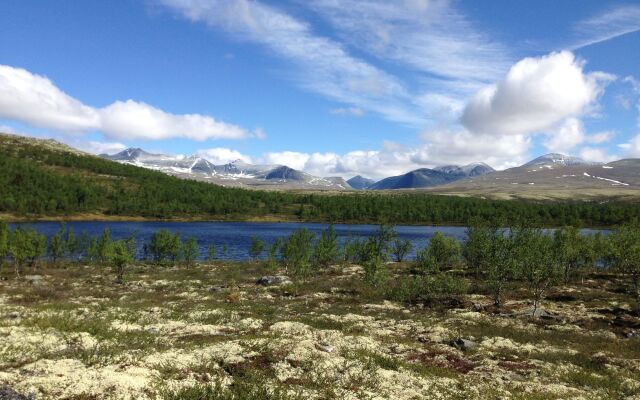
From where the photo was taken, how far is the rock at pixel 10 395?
594 inches

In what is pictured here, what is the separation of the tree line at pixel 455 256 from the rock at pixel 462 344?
19291 millimetres

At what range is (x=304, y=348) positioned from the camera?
25.6 m

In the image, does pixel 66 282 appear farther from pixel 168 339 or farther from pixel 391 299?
pixel 391 299

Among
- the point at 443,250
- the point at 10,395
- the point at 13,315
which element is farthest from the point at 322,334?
the point at 443,250

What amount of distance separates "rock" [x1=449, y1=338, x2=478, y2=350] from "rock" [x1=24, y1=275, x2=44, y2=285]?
54813 mm

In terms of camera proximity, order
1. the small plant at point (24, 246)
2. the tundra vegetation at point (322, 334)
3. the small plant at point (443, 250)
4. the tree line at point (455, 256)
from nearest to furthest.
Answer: the tundra vegetation at point (322, 334)
the tree line at point (455, 256)
the small plant at point (24, 246)
the small plant at point (443, 250)

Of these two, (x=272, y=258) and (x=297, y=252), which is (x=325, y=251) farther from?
(x=272, y=258)

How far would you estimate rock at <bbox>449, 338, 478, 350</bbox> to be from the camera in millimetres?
29847

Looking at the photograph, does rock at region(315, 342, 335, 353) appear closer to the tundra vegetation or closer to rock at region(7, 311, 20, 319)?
the tundra vegetation

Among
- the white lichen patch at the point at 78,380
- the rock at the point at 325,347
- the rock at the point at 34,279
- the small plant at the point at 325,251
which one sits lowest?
the rock at the point at 34,279

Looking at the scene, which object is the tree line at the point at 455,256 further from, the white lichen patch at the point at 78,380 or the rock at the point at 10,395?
the rock at the point at 10,395

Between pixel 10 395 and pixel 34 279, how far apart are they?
5358 cm

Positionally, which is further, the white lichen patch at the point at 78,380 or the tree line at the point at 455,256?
the tree line at the point at 455,256

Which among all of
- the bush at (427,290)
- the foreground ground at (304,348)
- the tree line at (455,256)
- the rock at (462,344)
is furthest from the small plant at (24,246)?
the rock at (462,344)
